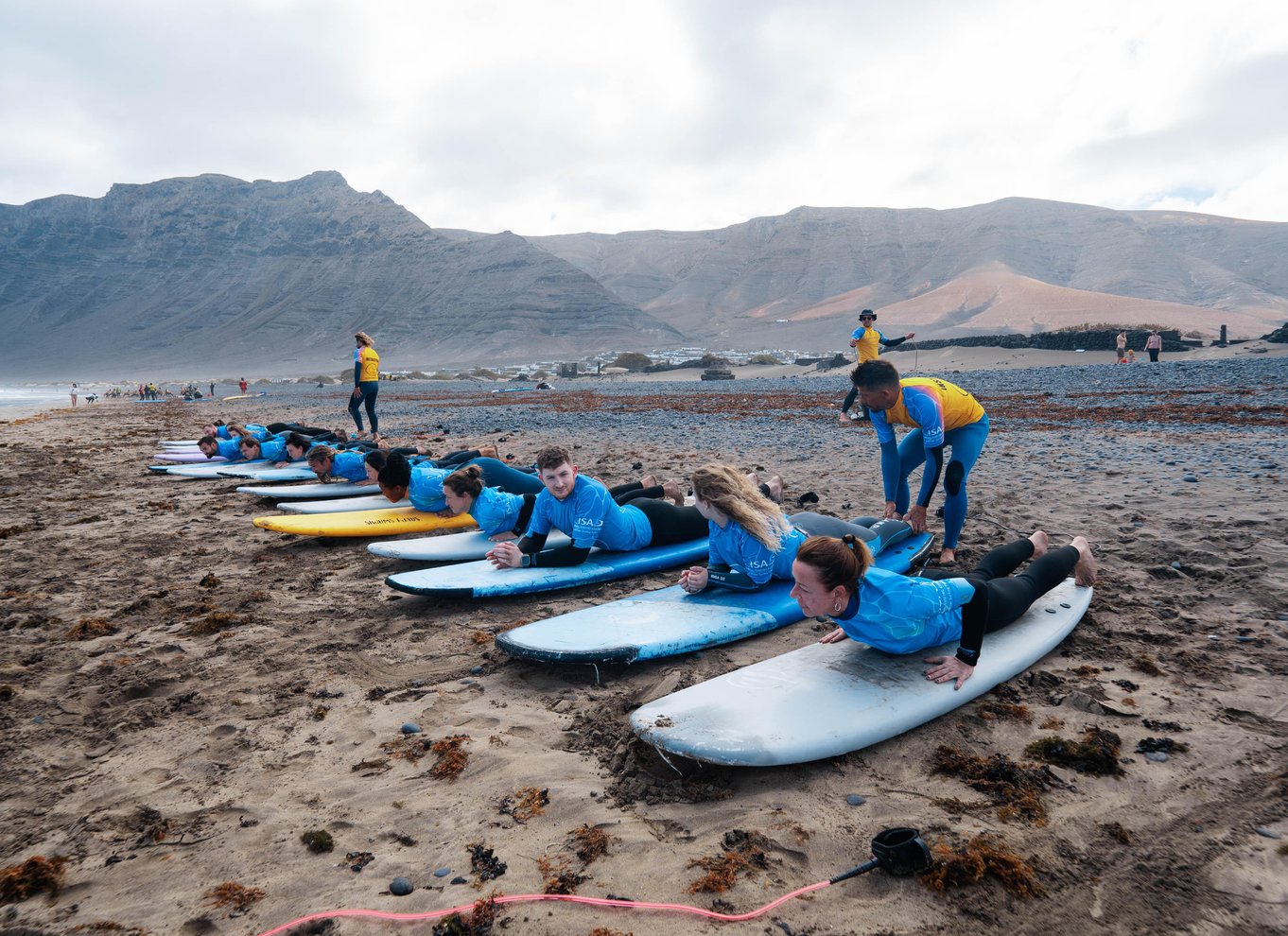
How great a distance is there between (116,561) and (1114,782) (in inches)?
284

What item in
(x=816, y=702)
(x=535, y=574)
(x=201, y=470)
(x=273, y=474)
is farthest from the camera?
(x=201, y=470)

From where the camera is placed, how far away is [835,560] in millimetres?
2992

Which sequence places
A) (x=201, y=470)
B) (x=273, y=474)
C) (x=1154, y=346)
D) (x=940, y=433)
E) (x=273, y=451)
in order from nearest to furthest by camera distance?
(x=940, y=433) → (x=273, y=474) → (x=201, y=470) → (x=273, y=451) → (x=1154, y=346)

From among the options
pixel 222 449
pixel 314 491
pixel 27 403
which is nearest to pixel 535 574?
pixel 314 491

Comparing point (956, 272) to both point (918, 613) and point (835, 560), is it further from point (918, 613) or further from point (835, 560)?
point (835, 560)

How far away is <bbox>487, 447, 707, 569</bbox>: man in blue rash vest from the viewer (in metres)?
4.75

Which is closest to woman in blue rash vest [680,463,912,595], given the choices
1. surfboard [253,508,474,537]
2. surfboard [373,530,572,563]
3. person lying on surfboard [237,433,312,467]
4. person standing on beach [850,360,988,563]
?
person standing on beach [850,360,988,563]

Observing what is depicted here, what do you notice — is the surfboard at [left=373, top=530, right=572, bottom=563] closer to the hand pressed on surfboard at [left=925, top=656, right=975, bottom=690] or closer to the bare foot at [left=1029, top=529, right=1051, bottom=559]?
the hand pressed on surfboard at [left=925, top=656, right=975, bottom=690]

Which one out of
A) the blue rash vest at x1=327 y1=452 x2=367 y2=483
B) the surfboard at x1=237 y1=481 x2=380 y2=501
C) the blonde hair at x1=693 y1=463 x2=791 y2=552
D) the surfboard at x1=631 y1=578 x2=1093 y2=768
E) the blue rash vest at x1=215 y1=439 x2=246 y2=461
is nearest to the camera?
the surfboard at x1=631 y1=578 x2=1093 y2=768

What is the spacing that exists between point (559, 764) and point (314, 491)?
6.65 metres

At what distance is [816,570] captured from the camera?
2.98m

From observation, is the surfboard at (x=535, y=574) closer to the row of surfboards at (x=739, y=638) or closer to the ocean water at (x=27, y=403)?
the row of surfboards at (x=739, y=638)

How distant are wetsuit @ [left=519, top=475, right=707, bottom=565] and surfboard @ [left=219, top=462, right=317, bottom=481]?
5881 mm

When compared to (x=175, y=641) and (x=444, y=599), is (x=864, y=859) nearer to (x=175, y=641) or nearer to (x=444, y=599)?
(x=444, y=599)
